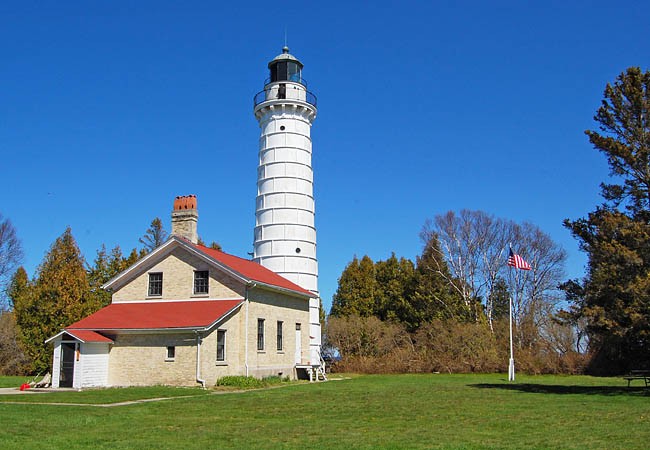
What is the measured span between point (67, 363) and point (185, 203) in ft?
27.7

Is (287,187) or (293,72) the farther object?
(293,72)

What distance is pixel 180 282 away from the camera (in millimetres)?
26344

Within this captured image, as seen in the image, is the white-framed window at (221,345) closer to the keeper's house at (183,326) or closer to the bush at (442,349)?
the keeper's house at (183,326)

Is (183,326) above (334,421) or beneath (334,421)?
above

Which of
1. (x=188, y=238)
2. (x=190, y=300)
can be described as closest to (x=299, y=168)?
(x=188, y=238)

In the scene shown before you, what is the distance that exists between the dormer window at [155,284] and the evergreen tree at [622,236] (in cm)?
1589

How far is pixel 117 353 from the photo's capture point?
2378 centimetres

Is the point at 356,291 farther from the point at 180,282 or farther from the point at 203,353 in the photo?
the point at 203,353

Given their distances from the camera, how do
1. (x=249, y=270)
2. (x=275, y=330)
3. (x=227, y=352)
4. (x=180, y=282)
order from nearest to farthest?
(x=227, y=352) < (x=180, y=282) < (x=249, y=270) < (x=275, y=330)

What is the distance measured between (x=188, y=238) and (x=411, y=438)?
63.1 ft

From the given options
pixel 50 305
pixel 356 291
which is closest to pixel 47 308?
pixel 50 305

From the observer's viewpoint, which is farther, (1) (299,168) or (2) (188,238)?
(1) (299,168)

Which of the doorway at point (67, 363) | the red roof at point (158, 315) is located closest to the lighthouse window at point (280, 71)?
Answer: the red roof at point (158, 315)

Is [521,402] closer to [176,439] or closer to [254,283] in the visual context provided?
[176,439]
